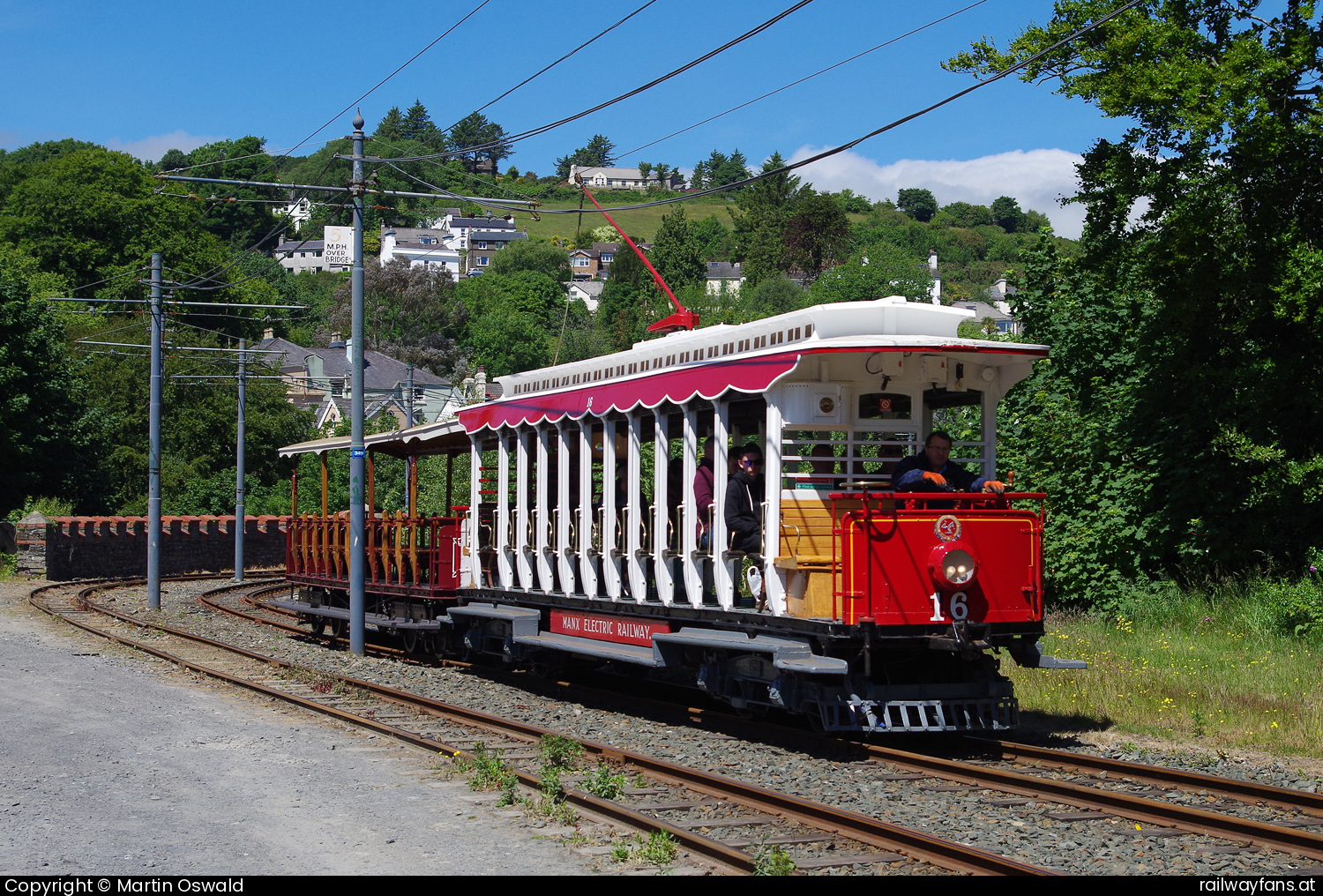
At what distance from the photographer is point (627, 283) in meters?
120

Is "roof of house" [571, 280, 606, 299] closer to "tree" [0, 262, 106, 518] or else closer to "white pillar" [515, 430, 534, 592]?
"tree" [0, 262, 106, 518]

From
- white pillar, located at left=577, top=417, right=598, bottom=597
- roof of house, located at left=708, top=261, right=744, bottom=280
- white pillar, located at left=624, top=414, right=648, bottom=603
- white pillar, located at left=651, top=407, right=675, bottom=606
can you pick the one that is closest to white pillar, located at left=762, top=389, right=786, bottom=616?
white pillar, located at left=651, top=407, right=675, bottom=606

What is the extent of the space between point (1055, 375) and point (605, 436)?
9557 mm

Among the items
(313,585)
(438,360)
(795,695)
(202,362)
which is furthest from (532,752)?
(438,360)

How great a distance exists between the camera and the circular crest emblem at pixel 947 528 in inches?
416

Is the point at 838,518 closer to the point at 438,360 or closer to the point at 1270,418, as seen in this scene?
the point at 1270,418

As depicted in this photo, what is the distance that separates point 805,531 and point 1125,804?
134 inches

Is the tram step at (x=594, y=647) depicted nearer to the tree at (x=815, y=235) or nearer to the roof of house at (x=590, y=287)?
the tree at (x=815, y=235)

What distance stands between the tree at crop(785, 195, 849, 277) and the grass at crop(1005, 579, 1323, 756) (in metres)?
104

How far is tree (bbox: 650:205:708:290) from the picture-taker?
118 m

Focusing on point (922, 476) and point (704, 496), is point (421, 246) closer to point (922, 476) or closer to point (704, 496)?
point (704, 496)

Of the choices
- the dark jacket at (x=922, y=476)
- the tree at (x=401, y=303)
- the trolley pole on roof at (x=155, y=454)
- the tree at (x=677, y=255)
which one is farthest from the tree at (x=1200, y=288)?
the tree at (x=677, y=255)

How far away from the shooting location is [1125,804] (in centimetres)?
848

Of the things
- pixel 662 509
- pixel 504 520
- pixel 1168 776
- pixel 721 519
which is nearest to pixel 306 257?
Result: pixel 504 520
